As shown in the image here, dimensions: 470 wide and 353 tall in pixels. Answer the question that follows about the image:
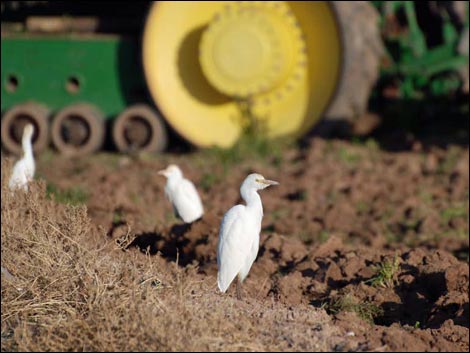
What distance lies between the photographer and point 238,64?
12.3m

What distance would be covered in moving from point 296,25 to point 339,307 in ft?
19.9

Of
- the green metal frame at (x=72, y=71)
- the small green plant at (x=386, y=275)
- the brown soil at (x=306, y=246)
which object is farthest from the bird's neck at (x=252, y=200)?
the green metal frame at (x=72, y=71)

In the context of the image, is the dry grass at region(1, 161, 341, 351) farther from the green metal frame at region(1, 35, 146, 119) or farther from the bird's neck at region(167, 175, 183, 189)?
the green metal frame at region(1, 35, 146, 119)

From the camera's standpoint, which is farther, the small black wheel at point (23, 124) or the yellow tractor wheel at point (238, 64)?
the small black wheel at point (23, 124)

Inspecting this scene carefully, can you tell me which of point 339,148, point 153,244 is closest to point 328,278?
point 153,244

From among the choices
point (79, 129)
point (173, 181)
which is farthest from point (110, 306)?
point (79, 129)

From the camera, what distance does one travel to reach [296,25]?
1252cm

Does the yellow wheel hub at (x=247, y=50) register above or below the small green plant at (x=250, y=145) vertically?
above

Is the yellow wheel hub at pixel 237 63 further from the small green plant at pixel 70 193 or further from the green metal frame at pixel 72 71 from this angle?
the small green plant at pixel 70 193

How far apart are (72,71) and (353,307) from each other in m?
7.05

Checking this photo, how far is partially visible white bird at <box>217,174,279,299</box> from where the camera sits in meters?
6.87

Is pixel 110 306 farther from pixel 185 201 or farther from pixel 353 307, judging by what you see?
pixel 185 201

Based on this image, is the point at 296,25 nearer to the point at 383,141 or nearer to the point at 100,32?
the point at 383,141

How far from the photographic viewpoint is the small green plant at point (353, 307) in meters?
6.85
